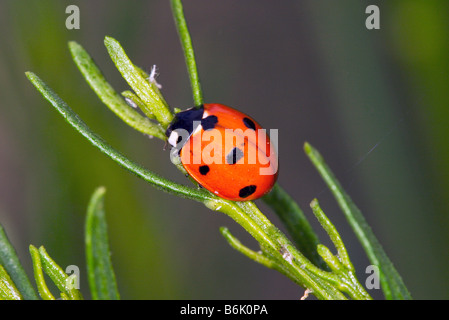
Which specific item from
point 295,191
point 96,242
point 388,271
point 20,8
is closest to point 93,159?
point 20,8

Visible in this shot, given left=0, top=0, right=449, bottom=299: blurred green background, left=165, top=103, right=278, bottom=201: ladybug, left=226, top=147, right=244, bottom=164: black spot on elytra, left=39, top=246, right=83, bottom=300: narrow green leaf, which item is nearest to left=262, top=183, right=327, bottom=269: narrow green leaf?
left=165, top=103, right=278, bottom=201: ladybug

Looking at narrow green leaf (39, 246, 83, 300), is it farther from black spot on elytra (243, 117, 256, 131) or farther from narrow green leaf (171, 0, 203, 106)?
black spot on elytra (243, 117, 256, 131)

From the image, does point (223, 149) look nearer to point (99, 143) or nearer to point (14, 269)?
point (99, 143)

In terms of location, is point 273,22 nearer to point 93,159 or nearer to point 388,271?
point 93,159

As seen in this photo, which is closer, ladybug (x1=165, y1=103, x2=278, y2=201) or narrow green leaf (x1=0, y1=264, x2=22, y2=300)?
narrow green leaf (x1=0, y1=264, x2=22, y2=300)

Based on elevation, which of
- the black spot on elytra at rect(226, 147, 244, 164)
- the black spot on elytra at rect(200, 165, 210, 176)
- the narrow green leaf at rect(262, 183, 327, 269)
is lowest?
the narrow green leaf at rect(262, 183, 327, 269)

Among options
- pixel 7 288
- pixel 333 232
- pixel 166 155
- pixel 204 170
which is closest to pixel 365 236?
pixel 333 232
